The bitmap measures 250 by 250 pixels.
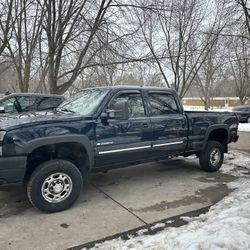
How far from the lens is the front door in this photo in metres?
4.93

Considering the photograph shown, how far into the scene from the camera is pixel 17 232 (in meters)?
3.93

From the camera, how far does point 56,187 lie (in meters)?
4.52

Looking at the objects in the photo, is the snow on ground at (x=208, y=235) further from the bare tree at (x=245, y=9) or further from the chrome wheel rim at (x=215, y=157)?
the bare tree at (x=245, y=9)

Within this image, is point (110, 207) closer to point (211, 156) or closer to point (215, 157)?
point (211, 156)

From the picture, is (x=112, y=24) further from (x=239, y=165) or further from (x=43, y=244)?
(x=43, y=244)

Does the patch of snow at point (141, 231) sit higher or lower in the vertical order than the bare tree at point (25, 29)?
lower

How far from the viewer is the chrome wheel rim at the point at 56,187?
4461 millimetres

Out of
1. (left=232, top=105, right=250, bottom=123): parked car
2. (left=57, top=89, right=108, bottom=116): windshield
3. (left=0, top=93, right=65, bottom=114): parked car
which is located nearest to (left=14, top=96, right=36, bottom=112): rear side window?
(left=0, top=93, right=65, bottom=114): parked car

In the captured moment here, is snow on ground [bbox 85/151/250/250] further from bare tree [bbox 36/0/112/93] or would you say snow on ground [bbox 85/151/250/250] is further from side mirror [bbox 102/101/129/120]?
bare tree [bbox 36/0/112/93]

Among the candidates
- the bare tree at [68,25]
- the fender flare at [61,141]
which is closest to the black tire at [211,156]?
the fender flare at [61,141]

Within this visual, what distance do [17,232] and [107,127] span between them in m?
2.01

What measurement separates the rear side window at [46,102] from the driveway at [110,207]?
12.0 ft

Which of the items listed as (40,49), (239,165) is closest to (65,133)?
(239,165)

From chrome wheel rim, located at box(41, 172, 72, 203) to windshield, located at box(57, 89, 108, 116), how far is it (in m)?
1.08
